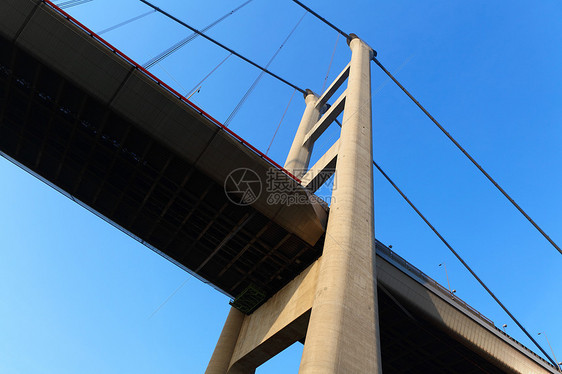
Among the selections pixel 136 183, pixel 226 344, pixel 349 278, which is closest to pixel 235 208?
pixel 136 183

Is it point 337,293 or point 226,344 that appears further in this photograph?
point 226,344

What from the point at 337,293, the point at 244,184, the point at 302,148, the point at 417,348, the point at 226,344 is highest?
the point at 302,148

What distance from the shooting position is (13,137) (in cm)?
2291

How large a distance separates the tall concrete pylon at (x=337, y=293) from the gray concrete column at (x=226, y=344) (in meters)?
0.06

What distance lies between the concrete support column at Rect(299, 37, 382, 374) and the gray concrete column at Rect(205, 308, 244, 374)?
10.1 m

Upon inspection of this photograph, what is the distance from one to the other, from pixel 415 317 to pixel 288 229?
1016 cm

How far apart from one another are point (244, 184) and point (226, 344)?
11.0 metres

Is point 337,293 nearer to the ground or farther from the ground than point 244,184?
nearer to the ground

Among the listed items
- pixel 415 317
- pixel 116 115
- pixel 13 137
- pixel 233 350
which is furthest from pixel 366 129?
pixel 13 137

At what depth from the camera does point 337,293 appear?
53.1 feet

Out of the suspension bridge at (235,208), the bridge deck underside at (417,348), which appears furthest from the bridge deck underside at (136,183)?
the bridge deck underside at (417,348)

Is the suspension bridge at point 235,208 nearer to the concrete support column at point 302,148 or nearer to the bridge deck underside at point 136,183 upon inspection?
the bridge deck underside at point 136,183

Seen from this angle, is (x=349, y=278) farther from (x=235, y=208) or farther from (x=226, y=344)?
(x=226, y=344)

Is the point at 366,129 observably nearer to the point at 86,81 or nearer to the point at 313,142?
the point at 313,142
